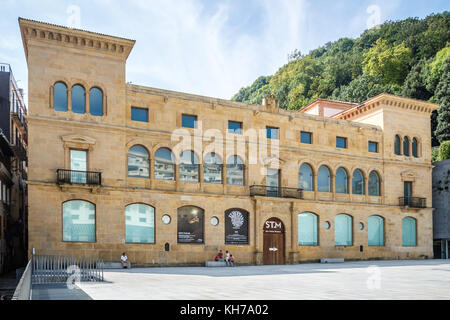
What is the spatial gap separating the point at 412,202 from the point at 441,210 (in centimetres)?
482

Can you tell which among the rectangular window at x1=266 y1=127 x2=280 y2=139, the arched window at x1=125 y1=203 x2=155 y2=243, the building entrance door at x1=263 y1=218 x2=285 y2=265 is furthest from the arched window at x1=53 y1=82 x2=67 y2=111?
the building entrance door at x1=263 y1=218 x2=285 y2=265

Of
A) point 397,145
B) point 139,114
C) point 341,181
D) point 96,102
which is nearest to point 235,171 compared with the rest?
point 139,114

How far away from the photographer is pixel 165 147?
3194 cm

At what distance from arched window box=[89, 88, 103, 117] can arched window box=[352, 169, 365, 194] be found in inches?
907

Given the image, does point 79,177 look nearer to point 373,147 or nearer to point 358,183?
point 358,183

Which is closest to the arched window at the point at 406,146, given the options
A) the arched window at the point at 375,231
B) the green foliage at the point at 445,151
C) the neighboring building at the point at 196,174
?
the neighboring building at the point at 196,174

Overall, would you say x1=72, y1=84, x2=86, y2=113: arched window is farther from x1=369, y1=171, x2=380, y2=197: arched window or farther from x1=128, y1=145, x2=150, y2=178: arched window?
x1=369, y1=171, x2=380, y2=197: arched window

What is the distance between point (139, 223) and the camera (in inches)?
1193

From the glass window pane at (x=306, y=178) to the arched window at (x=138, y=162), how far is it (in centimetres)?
1345

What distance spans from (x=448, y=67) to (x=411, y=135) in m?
25.7

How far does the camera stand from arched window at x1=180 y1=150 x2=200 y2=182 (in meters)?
32.4

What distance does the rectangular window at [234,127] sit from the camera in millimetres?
34781

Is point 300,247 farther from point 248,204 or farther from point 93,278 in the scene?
point 93,278
